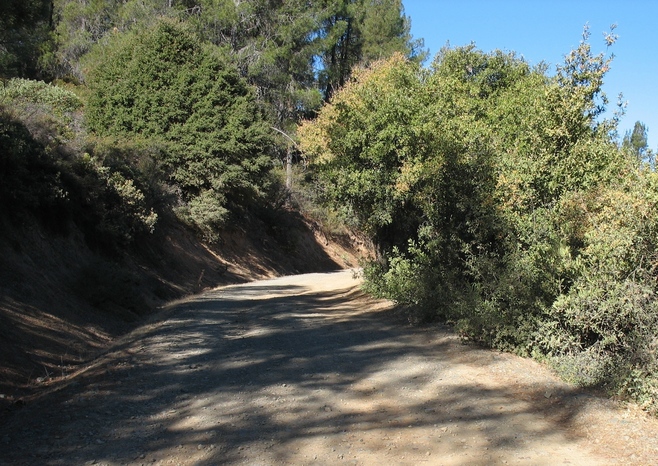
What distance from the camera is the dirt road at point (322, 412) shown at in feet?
19.1

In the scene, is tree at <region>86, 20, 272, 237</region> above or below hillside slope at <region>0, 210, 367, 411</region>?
above

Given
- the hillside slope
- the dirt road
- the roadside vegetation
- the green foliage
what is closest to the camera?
the dirt road

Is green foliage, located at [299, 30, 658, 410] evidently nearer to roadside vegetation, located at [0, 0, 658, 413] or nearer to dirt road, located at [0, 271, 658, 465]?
roadside vegetation, located at [0, 0, 658, 413]

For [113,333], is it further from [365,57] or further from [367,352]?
[365,57]

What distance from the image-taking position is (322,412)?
708 cm

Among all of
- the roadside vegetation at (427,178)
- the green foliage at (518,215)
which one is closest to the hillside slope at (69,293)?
the roadside vegetation at (427,178)

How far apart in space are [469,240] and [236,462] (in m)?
7.75

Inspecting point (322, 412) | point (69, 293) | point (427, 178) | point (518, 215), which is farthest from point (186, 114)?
point (322, 412)

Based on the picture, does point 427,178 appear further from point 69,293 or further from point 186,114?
point 186,114

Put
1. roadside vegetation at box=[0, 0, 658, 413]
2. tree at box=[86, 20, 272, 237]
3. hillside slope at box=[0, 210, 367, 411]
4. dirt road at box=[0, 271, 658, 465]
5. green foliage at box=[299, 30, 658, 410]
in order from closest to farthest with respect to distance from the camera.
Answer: dirt road at box=[0, 271, 658, 465], green foliage at box=[299, 30, 658, 410], roadside vegetation at box=[0, 0, 658, 413], hillside slope at box=[0, 210, 367, 411], tree at box=[86, 20, 272, 237]

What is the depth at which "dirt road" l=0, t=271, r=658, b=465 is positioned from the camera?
19.1ft

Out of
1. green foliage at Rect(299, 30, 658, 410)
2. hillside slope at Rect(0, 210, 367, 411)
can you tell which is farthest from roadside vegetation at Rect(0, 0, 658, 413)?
hillside slope at Rect(0, 210, 367, 411)

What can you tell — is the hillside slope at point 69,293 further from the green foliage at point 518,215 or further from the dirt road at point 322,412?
the green foliage at point 518,215

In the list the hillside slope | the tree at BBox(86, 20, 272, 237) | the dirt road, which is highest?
the tree at BBox(86, 20, 272, 237)
